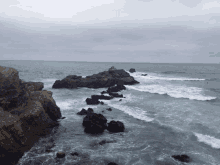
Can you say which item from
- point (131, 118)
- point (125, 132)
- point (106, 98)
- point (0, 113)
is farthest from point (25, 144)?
point (106, 98)

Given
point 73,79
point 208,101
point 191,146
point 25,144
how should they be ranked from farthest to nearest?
point 73,79, point 208,101, point 191,146, point 25,144

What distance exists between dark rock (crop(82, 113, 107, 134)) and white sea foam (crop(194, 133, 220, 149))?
934cm

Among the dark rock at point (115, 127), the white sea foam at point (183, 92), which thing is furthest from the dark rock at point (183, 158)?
the white sea foam at point (183, 92)

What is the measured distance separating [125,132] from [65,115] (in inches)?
342

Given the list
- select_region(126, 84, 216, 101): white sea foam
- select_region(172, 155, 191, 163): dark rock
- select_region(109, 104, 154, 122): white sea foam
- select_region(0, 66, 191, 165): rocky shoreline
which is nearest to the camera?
select_region(0, 66, 191, 165): rocky shoreline

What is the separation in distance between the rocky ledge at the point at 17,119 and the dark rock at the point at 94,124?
Result: 3.76 m

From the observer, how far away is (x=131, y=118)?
61.3ft

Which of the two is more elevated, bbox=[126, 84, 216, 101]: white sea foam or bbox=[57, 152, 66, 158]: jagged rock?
bbox=[126, 84, 216, 101]: white sea foam

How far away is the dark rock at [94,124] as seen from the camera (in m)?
14.6

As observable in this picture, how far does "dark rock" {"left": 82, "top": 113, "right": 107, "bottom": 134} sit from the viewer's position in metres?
14.6

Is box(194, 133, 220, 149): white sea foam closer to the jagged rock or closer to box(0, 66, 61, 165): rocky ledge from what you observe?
the jagged rock

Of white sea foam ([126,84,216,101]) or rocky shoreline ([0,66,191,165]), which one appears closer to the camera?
rocky shoreline ([0,66,191,165])

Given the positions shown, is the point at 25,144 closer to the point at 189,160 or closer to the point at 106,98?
the point at 189,160

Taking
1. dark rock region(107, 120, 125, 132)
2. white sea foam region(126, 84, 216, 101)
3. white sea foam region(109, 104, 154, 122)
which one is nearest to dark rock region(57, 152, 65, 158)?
dark rock region(107, 120, 125, 132)
